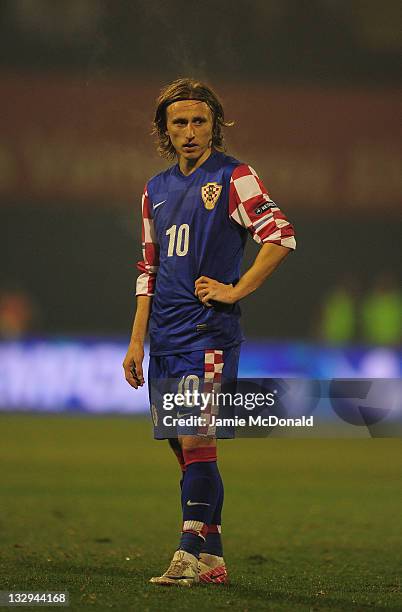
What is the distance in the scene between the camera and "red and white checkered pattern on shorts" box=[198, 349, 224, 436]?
4.12m

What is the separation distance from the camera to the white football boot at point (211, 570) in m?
4.21

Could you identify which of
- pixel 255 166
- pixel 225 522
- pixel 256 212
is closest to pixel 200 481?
pixel 256 212

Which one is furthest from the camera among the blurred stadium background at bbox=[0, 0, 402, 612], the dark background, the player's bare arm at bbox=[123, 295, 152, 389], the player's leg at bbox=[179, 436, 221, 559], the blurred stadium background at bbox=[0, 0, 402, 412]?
the dark background

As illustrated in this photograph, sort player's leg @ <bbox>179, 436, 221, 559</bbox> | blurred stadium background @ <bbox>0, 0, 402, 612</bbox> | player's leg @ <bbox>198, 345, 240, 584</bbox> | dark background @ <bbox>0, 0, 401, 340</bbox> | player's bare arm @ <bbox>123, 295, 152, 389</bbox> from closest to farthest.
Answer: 1. player's leg @ <bbox>179, 436, 221, 559</bbox>
2. player's leg @ <bbox>198, 345, 240, 584</bbox>
3. player's bare arm @ <bbox>123, 295, 152, 389</bbox>
4. blurred stadium background @ <bbox>0, 0, 402, 612</bbox>
5. dark background @ <bbox>0, 0, 401, 340</bbox>

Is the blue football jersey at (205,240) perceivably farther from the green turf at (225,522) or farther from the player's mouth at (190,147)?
the green turf at (225,522)

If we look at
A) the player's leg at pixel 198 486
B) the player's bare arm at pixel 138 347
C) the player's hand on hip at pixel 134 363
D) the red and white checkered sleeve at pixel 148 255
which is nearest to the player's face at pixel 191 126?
the red and white checkered sleeve at pixel 148 255

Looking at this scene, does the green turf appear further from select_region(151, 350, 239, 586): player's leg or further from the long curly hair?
the long curly hair

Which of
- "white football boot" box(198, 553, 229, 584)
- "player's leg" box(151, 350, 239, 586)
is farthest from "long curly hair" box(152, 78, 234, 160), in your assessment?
"white football boot" box(198, 553, 229, 584)

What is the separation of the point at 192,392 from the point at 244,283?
1.44 feet

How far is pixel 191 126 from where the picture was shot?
433cm

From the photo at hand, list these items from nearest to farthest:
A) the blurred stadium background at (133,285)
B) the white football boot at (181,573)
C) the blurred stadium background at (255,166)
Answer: the white football boot at (181,573), the blurred stadium background at (133,285), the blurred stadium background at (255,166)

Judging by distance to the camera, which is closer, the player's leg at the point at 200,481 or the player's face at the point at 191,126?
the player's leg at the point at 200,481

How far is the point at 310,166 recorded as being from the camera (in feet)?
61.3

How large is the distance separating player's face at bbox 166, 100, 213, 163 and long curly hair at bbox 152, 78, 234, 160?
28 mm
